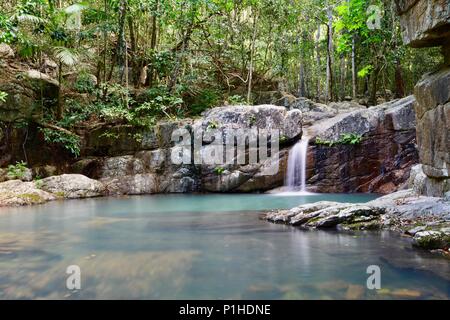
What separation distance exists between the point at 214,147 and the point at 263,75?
866 centimetres

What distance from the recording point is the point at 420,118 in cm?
809

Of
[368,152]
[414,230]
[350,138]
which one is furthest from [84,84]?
[414,230]

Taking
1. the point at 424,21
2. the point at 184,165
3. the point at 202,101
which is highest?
the point at 202,101

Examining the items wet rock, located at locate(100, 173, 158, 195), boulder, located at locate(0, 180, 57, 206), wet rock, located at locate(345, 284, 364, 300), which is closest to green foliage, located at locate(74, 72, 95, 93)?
wet rock, located at locate(100, 173, 158, 195)

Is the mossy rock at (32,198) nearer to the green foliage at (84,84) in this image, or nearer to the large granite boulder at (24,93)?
the large granite boulder at (24,93)

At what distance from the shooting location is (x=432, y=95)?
24.8 feet

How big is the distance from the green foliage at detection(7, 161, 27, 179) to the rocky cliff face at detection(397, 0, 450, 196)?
12.5 m

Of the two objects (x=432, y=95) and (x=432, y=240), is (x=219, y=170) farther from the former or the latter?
(x=432, y=240)

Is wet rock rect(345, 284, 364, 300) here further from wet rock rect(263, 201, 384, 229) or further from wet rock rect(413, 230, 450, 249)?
wet rock rect(263, 201, 384, 229)

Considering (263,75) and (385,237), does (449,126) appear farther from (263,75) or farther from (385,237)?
(263,75)

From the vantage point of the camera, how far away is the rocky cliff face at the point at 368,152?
513 inches

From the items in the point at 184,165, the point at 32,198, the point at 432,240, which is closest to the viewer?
the point at 432,240

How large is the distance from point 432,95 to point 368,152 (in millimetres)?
6063

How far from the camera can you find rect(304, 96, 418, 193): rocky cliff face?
13.0 m
